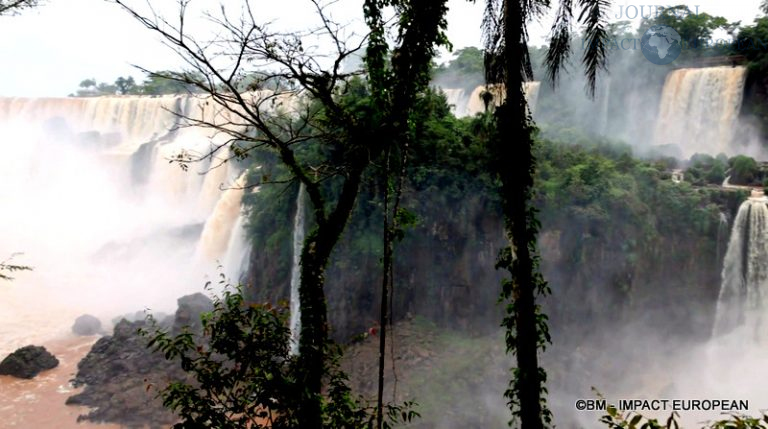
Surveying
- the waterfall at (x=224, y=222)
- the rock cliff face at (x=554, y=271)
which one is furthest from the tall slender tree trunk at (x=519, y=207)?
the waterfall at (x=224, y=222)

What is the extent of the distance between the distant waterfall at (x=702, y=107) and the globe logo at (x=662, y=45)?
255 cm

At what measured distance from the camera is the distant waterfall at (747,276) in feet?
39.6

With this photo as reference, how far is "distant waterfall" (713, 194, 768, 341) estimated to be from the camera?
12.1 metres

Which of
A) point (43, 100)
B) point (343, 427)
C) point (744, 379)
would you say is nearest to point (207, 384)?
point (343, 427)

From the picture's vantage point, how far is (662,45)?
73.4ft

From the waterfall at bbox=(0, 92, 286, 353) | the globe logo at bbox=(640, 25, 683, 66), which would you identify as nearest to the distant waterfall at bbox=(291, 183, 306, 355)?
the waterfall at bbox=(0, 92, 286, 353)

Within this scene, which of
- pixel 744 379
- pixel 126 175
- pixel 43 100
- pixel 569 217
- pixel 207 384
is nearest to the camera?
pixel 207 384

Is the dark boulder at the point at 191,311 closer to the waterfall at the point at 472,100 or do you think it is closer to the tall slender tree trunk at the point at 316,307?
the waterfall at the point at 472,100

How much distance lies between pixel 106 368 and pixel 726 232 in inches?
690

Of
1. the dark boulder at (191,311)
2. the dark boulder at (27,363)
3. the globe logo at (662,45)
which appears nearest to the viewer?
the dark boulder at (27,363)

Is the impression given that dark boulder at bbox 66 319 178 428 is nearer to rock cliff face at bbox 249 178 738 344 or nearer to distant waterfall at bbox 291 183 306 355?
distant waterfall at bbox 291 183 306 355

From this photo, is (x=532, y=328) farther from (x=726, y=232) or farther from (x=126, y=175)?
(x=126, y=175)

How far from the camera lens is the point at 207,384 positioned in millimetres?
3541

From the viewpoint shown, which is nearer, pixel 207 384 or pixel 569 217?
pixel 207 384
